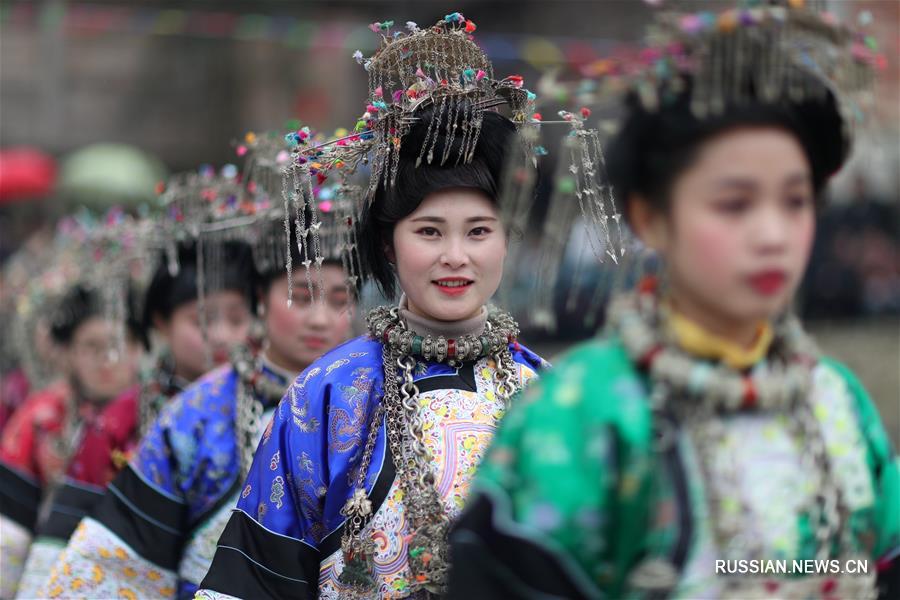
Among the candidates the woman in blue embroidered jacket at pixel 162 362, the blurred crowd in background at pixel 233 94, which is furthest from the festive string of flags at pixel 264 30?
the woman in blue embroidered jacket at pixel 162 362

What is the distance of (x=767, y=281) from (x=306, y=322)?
2.08 m

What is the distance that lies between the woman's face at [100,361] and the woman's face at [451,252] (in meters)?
2.76

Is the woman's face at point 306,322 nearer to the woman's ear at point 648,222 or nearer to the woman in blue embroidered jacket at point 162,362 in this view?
the woman in blue embroidered jacket at point 162,362

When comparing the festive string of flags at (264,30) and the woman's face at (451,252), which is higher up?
the festive string of flags at (264,30)

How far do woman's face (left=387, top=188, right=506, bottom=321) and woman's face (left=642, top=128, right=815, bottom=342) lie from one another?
95cm

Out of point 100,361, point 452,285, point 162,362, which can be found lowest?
point 100,361

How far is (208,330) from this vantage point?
476 cm

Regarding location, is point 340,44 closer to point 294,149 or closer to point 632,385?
point 294,149

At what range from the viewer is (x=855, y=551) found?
2.29 m

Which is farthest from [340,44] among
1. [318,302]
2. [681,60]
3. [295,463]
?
[681,60]

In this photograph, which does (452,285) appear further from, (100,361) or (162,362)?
(100,361)

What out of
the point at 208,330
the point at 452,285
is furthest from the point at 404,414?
the point at 208,330

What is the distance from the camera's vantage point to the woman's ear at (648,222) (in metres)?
2.26

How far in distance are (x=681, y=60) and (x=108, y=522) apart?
93.2 inches
